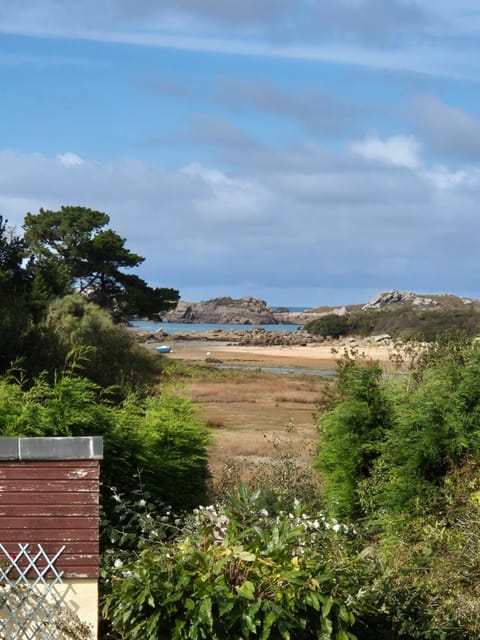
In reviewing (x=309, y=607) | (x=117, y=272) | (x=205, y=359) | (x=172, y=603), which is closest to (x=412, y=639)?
(x=309, y=607)

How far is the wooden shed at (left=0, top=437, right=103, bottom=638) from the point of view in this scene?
787cm

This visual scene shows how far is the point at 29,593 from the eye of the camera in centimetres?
786

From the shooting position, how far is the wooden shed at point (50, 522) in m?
7.87

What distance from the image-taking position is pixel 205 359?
3460 inches

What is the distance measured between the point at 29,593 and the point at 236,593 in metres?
1.73

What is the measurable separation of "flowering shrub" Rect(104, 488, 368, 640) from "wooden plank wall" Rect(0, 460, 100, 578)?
0.47 m

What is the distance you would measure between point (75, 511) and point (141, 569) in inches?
29.0

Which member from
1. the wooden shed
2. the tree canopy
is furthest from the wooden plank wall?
the tree canopy

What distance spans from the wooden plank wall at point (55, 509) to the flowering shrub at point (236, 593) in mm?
472

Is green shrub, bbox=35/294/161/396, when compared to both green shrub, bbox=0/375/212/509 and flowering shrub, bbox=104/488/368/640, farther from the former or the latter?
flowering shrub, bbox=104/488/368/640

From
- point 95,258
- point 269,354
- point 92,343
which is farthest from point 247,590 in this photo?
point 269,354

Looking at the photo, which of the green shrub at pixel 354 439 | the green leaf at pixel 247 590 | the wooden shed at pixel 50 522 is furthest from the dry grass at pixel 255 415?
the green leaf at pixel 247 590

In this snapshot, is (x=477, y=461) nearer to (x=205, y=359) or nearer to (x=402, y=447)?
(x=402, y=447)

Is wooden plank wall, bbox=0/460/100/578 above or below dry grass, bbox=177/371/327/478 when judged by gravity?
above
